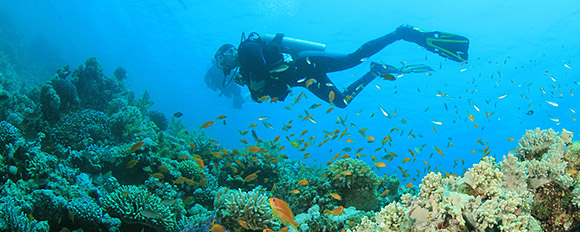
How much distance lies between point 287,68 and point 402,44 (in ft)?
77.3

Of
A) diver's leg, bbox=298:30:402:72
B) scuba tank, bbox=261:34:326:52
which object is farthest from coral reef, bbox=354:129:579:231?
scuba tank, bbox=261:34:326:52

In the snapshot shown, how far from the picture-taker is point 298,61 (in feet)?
32.3

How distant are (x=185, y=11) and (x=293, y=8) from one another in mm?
15754

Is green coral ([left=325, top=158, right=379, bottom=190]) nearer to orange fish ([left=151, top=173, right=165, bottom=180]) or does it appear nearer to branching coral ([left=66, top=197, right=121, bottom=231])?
orange fish ([left=151, top=173, right=165, bottom=180])

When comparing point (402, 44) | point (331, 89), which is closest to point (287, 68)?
point (331, 89)

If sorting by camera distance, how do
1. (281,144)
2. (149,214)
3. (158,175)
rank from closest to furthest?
(149,214) < (158,175) < (281,144)

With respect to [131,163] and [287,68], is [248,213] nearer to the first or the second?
[131,163]

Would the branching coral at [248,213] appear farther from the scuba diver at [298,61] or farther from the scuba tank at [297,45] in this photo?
the scuba tank at [297,45]

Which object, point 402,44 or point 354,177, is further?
→ point 402,44

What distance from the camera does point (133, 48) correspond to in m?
62.5

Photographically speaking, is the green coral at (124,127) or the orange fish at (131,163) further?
the green coral at (124,127)

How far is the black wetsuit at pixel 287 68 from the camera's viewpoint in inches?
321

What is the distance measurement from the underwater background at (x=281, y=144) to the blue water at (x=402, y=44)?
0.21 m

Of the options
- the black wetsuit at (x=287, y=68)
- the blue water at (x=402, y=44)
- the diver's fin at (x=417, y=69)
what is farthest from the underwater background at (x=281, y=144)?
the diver's fin at (x=417, y=69)
